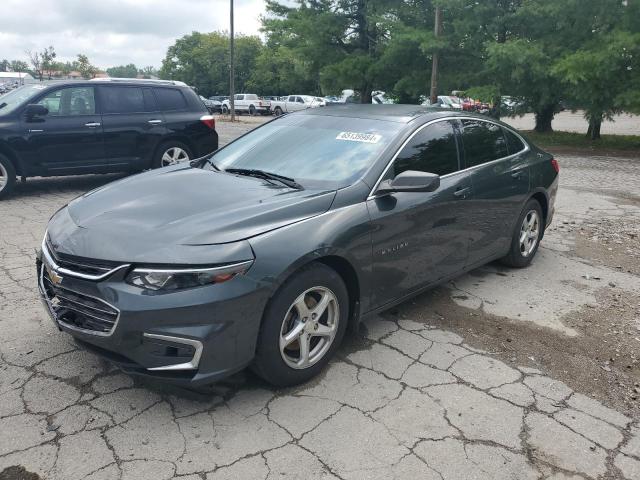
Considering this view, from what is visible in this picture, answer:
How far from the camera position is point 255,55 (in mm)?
59812

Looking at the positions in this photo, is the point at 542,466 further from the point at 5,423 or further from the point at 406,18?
the point at 406,18

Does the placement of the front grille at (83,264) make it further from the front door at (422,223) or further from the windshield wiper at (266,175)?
the front door at (422,223)

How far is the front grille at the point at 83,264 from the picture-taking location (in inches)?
106

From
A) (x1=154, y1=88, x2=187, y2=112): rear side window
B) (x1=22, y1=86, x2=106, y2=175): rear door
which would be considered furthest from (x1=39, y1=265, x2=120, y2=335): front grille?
(x1=154, y1=88, x2=187, y2=112): rear side window

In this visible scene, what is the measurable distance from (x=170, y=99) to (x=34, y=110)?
6.94ft

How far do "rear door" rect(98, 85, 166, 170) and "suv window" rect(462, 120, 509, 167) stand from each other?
5.56 m

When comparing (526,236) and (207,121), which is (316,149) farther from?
(207,121)

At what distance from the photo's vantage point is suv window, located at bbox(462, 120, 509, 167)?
4539mm

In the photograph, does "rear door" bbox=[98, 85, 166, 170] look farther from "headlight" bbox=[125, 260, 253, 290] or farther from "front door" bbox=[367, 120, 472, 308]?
"headlight" bbox=[125, 260, 253, 290]

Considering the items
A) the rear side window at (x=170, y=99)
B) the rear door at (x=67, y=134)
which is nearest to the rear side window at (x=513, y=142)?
the rear side window at (x=170, y=99)

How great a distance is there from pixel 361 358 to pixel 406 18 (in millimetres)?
21244

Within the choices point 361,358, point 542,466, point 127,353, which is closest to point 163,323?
point 127,353

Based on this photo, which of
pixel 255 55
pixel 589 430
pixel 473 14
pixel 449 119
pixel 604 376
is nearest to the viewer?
pixel 589 430

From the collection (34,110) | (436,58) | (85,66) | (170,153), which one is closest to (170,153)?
(170,153)
